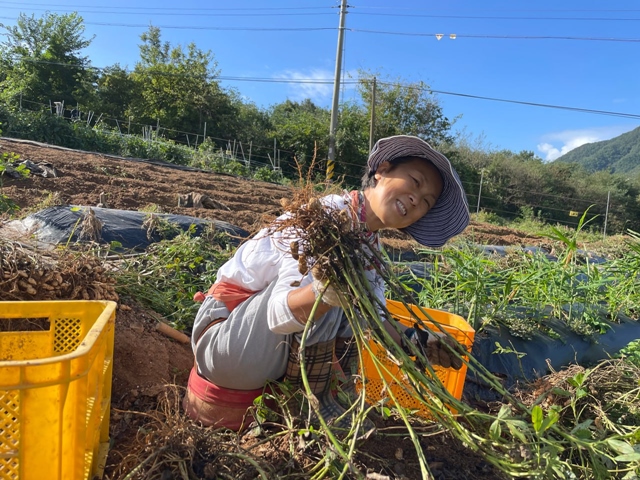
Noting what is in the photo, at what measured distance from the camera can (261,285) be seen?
50.2 inches

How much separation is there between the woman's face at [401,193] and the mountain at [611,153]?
7894 cm

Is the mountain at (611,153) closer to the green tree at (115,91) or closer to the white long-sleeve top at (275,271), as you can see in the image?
the green tree at (115,91)

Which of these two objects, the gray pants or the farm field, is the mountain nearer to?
the farm field

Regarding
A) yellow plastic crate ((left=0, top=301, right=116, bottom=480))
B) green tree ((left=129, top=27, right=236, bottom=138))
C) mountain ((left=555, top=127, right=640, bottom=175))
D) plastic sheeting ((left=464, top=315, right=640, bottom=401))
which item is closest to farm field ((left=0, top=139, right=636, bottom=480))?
yellow plastic crate ((left=0, top=301, right=116, bottom=480))

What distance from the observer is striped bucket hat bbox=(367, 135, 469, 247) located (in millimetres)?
1311

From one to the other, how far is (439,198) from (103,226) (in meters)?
2.40

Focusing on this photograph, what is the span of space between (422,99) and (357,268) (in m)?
22.5

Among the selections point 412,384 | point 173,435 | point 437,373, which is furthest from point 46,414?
point 437,373

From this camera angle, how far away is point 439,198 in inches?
57.5

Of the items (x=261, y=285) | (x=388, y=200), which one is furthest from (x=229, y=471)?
(x=388, y=200)

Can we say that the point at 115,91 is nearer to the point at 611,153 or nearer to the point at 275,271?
the point at 275,271

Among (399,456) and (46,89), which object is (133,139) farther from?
(399,456)

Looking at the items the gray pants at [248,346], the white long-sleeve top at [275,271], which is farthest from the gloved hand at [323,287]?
the gray pants at [248,346]

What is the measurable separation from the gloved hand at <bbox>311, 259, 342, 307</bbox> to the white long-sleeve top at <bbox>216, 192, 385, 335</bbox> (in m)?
0.11
